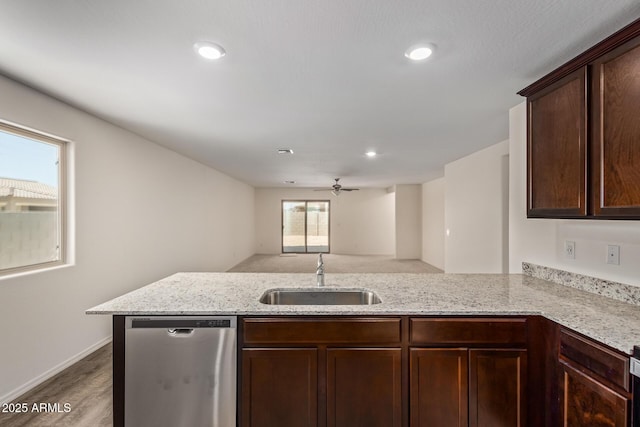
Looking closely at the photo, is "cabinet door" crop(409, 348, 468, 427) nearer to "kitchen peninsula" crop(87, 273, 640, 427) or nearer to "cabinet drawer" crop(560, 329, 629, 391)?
"kitchen peninsula" crop(87, 273, 640, 427)

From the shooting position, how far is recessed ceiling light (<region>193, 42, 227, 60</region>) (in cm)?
Answer: 169

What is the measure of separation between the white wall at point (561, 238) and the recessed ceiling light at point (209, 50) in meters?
2.51

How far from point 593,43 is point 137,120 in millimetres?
3854

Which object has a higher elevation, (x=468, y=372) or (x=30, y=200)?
(x=30, y=200)

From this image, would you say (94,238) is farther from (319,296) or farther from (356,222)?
(356,222)

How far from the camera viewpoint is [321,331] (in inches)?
64.7

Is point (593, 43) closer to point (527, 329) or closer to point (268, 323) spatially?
point (527, 329)

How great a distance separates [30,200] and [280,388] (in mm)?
2673

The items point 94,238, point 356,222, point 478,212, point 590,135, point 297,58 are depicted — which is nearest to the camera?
point 590,135

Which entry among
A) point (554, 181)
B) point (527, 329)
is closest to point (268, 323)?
point (527, 329)

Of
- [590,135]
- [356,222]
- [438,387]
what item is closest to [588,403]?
[438,387]

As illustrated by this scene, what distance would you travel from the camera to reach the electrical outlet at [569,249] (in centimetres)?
208

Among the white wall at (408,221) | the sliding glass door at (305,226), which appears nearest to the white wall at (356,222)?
the sliding glass door at (305,226)

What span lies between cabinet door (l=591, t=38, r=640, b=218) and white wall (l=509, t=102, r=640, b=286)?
0.41 m
